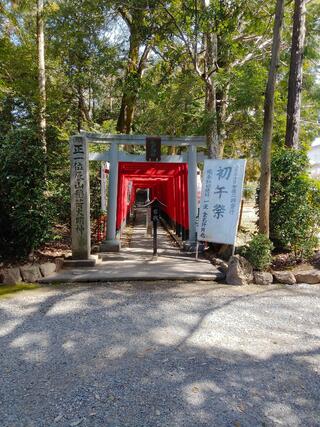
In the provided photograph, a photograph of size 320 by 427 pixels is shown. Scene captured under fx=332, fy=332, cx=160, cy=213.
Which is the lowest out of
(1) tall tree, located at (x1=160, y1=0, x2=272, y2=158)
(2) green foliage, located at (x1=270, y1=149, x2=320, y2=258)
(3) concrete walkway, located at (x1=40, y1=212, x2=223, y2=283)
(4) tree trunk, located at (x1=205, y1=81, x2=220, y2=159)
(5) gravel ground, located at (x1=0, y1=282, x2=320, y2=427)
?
(5) gravel ground, located at (x1=0, y1=282, x2=320, y2=427)

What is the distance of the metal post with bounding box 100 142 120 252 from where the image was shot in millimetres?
7852

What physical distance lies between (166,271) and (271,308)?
2.14m

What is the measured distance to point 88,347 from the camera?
3258 millimetres

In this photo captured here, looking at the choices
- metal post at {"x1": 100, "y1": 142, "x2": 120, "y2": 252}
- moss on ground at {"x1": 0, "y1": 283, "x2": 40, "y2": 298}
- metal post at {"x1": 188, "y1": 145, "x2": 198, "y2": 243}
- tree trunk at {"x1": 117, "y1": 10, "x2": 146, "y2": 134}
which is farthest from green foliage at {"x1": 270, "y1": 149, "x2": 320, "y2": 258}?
moss on ground at {"x1": 0, "y1": 283, "x2": 40, "y2": 298}

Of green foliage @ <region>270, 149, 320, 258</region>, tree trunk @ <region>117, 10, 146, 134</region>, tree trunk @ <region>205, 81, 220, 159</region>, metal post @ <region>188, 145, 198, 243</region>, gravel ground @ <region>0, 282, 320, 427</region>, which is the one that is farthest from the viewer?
tree trunk @ <region>117, 10, 146, 134</region>

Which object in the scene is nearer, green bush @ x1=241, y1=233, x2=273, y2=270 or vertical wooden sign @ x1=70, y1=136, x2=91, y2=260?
green bush @ x1=241, y1=233, x2=273, y2=270

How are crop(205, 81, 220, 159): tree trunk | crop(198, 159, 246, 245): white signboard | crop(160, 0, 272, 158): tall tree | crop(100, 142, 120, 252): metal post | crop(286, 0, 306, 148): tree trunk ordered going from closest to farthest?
1. crop(198, 159, 246, 245): white signboard
2. crop(160, 0, 272, 158): tall tree
3. crop(286, 0, 306, 148): tree trunk
4. crop(100, 142, 120, 252): metal post
5. crop(205, 81, 220, 159): tree trunk

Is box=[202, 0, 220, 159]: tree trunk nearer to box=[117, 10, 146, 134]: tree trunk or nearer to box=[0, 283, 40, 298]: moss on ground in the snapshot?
box=[117, 10, 146, 134]: tree trunk

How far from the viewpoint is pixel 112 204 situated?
8.09m

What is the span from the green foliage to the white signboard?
3.10ft

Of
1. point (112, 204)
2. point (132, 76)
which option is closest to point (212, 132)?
point (132, 76)

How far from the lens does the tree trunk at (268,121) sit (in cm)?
562

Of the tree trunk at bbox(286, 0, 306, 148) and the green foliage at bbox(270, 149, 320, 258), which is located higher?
the tree trunk at bbox(286, 0, 306, 148)

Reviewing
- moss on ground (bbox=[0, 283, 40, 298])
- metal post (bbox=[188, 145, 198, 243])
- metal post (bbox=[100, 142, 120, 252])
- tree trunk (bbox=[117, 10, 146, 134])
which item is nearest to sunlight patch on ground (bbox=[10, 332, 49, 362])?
moss on ground (bbox=[0, 283, 40, 298])
